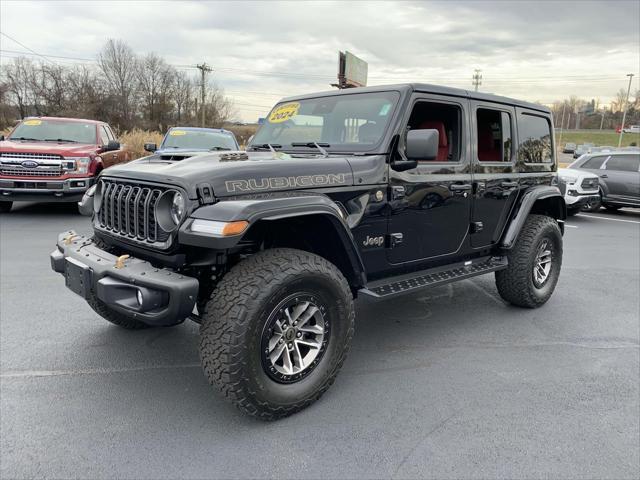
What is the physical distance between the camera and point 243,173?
8.38 ft

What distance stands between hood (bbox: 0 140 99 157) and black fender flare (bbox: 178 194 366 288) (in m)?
7.04

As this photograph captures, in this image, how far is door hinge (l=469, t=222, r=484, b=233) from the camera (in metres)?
3.91

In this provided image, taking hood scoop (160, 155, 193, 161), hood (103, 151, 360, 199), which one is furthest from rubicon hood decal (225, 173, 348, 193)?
hood scoop (160, 155, 193, 161)

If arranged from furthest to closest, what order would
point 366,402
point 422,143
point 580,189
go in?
point 580,189 < point 422,143 < point 366,402

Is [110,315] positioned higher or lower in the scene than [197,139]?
lower

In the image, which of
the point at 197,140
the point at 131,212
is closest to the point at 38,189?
the point at 197,140

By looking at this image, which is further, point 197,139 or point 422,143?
point 197,139

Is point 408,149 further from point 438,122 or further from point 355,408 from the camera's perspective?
point 355,408

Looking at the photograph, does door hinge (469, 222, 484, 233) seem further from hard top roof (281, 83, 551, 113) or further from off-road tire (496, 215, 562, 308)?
hard top roof (281, 83, 551, 113)

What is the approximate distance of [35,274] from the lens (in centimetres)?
511

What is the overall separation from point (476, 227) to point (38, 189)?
24.3 ft

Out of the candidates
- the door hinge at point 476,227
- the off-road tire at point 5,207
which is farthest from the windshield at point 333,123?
the off-road tire at point 5,207

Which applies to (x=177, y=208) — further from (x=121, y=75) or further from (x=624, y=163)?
(x=121, y=75)

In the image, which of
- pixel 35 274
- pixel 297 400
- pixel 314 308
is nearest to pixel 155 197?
pixel 314 308
